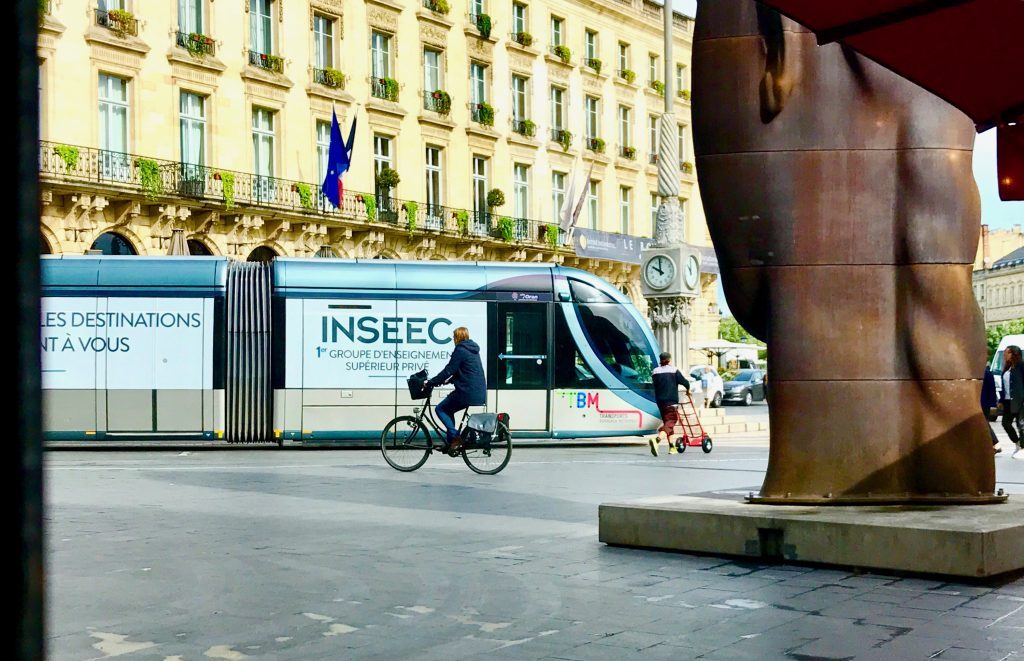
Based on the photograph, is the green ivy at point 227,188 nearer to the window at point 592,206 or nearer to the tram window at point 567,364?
the tram window at point 567,364

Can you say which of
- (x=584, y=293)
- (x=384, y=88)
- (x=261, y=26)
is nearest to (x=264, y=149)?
(x=261, y=26)

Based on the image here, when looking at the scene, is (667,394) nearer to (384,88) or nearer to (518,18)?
(384,88)

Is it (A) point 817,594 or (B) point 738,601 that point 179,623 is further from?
(A) point 817,594

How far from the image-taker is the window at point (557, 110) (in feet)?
167

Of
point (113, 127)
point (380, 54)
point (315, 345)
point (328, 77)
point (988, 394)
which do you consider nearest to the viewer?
point (988, 394)

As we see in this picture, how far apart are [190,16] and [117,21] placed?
109 inches

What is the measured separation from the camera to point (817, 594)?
23.2 feet

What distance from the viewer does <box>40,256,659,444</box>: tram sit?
22.9 m

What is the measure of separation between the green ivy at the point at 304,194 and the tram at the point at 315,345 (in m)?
14.6

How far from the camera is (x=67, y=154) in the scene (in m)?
31.7

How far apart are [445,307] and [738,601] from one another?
56.8 feet

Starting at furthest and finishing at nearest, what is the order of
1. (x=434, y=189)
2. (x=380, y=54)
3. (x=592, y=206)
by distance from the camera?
(x=592, y=206)
(x=434, y=189)
(x=380, y=54)

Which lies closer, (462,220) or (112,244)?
(112,244)

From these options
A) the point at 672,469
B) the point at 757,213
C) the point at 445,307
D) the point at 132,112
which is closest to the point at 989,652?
the point at 757,213
